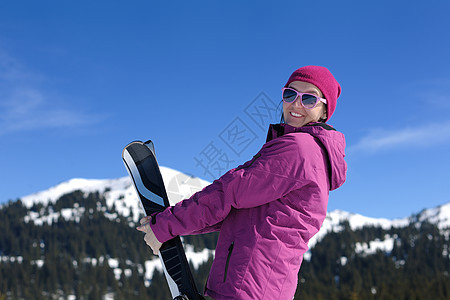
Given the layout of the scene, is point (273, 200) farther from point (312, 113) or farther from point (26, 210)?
point (26, 210)

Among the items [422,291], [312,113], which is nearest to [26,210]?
[422,291]

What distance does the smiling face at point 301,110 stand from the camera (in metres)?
3.13

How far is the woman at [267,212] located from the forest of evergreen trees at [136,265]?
7151cm

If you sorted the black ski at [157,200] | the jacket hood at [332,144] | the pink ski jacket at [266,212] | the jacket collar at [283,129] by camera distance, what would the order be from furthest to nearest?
the black ski at [157,200], the jacket collar at [283,129], the jacket hood at [332,144], the pink ski jacket at [266,212]

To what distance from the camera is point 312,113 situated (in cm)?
313

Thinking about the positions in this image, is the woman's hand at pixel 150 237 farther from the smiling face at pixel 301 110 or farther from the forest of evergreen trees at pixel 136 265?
the forest of evergreen trees at pixel 136 265

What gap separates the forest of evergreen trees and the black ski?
7118 cm

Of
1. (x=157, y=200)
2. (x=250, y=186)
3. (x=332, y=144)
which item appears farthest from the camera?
(x=157, y=200)

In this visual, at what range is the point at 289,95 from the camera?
10.4ft

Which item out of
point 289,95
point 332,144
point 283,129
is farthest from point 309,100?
point 332,144

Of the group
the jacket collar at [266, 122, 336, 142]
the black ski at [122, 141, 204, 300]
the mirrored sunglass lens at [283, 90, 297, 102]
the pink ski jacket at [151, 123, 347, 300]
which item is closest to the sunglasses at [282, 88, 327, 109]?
the mirrored sunglass lens at [283, 90, 297, 102]

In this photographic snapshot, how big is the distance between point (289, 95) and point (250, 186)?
847mm

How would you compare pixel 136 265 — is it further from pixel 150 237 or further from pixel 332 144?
pixel 332 144

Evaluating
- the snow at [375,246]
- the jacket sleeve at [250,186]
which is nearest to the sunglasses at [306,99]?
the jacket sleeve at [250,186]
